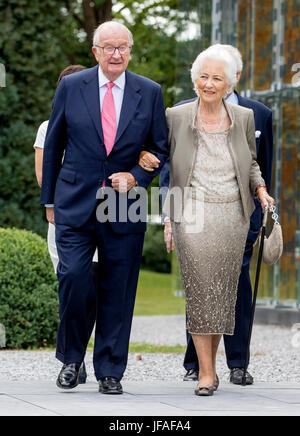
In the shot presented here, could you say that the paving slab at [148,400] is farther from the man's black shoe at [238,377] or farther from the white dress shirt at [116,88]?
the white dress shirt at [116,88]

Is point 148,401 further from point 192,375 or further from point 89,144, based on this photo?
point 89,144

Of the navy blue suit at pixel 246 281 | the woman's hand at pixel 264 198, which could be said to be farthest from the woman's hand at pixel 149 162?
the navy blue suit at pixel 246 281

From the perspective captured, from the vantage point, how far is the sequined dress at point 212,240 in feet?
20.0

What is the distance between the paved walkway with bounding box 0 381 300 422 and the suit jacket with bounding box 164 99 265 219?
1.03 meters

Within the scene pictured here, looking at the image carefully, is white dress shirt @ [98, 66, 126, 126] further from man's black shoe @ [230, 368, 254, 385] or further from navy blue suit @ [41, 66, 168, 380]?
man's black shoe @ [230, 368, 254, 385]

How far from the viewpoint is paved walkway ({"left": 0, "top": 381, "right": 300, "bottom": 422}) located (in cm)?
521

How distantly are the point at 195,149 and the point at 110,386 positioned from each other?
142 cm

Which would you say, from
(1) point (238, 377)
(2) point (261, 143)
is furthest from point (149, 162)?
(1) point (238, 377)

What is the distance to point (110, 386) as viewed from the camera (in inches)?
234

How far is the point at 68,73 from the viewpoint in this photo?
678 centimetres

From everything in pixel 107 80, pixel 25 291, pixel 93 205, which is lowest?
pixel 25 291

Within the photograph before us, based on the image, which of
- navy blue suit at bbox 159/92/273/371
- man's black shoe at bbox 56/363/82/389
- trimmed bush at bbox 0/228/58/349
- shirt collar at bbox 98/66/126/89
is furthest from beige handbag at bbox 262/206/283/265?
trimmed bush at bbox 0/228/58/349

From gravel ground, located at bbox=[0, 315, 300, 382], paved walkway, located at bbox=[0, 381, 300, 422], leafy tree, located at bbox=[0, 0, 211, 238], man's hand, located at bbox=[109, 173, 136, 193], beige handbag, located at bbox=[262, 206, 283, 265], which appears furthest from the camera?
leafy tree, located at bbox=[0, 0, 211, 238]

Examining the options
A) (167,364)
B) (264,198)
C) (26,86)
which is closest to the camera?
(264,198)
